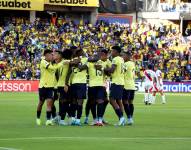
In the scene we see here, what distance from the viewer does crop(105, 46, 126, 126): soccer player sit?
23.2m

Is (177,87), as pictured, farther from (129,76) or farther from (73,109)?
(73,109)

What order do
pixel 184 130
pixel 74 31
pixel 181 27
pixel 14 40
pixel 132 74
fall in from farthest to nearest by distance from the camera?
pixel 181 27 < pixel 74 31 < pixel 14 40 < pixel 132 74 < pixel 184 130

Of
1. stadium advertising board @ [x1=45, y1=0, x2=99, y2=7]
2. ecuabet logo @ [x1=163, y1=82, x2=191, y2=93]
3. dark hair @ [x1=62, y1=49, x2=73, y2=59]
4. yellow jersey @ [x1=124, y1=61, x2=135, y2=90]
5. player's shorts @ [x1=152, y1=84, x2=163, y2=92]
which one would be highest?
stadium advertising board @ [x1=45, y1=0, x2=99, y2=7]

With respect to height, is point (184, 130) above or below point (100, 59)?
below

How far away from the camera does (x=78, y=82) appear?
23266 millimetres

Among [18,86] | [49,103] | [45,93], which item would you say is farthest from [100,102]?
[18,86]

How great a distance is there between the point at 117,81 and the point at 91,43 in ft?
127

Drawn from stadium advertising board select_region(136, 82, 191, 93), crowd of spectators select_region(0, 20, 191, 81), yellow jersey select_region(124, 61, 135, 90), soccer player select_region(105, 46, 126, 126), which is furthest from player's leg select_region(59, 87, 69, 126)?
stadium advertising board select_region(136, 82, 191, 93)

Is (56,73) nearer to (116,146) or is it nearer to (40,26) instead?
(116,146)

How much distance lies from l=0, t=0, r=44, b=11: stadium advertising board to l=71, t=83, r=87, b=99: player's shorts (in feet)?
129

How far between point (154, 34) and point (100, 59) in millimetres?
43336

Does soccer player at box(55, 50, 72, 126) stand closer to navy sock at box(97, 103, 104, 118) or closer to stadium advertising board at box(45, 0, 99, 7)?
navy sock at box(97, 103, 104, 118)

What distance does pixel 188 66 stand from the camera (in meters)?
59.9

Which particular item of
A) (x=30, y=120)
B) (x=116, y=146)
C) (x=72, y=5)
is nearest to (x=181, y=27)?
(x=72, y=5)
